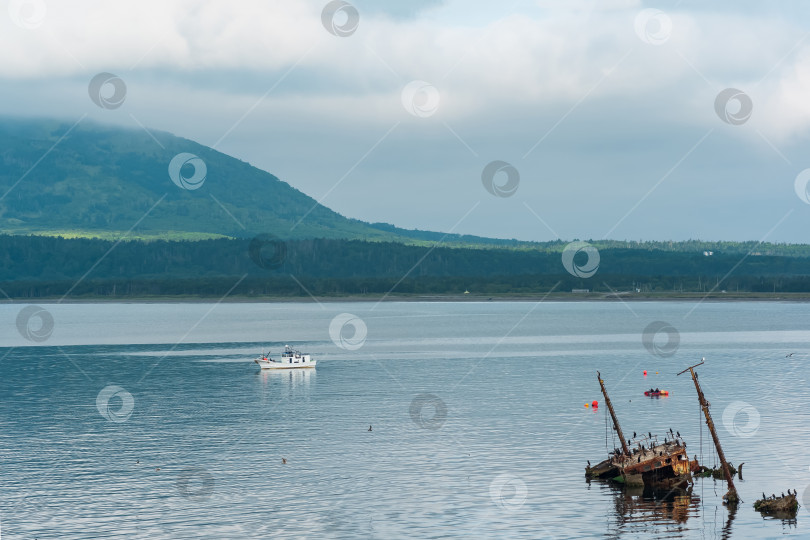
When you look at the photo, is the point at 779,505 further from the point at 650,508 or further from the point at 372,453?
the point at 372,453

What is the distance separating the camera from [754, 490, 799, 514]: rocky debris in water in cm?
6725

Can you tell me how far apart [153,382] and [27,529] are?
87969 mm

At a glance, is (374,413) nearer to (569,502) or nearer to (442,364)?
(569,502)

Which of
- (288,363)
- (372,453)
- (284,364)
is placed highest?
(288,363)

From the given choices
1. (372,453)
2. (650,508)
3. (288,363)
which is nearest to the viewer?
(650,508)

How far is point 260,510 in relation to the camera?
226 ft

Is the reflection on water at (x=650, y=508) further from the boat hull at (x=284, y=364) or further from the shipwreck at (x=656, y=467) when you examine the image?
the boat hull at (x=284, y=364)

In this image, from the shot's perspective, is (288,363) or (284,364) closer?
(284,364)

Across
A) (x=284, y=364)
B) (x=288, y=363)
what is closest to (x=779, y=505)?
(x=284, y=364)

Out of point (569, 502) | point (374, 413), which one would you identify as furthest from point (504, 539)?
point (374, 413)

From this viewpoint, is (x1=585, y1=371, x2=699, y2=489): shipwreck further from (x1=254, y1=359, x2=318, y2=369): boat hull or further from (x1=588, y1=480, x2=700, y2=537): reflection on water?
(x1=254, y1=359, x2=318, y2=369): boat hull

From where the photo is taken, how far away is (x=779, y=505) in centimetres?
6725

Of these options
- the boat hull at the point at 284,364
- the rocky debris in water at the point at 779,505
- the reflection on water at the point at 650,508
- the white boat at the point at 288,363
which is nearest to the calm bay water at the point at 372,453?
the reflection on water at the point at 650,508

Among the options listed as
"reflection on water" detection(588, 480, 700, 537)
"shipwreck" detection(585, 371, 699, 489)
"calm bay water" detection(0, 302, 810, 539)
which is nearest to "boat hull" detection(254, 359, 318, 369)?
"calm bay water" detection(0, 302, 810, 539)
